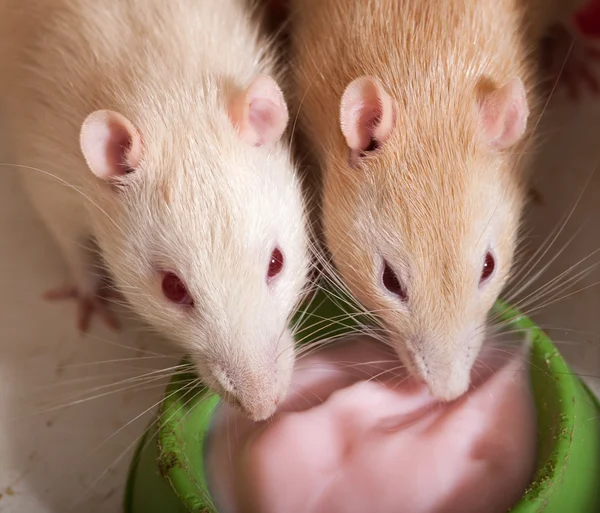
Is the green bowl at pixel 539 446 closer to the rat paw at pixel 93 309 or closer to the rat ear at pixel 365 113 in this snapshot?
the rat ear at pixel 365 113

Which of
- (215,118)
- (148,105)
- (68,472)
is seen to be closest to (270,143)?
(215,118)

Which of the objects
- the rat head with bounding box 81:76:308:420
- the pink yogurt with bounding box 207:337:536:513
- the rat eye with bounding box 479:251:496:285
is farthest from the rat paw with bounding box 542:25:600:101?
the rat head with bounding box 81:76:308:420

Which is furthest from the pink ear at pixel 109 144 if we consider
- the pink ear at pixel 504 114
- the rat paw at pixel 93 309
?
the rat paw at pixel 93 309

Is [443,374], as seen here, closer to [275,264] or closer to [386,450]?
[386,450]

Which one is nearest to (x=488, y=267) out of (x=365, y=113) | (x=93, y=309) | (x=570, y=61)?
(x=365, y=113)

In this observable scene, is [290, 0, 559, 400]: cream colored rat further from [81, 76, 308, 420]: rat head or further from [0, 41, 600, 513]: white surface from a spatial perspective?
[0, 41, 600, 513]: white surface
